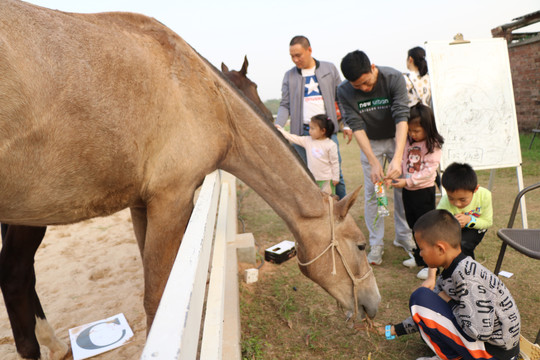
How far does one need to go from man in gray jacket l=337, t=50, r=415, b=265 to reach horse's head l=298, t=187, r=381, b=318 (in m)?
0.92

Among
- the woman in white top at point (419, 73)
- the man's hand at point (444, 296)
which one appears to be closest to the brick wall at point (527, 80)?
the woman in white top at point (419, 73)

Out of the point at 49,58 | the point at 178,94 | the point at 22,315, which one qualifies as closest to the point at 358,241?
Result: the point at 178,94

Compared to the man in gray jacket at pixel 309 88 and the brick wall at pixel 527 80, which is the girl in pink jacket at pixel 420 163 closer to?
the man in gray jacket at pixel 309 88

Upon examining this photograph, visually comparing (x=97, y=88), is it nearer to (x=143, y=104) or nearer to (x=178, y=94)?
(x=143, y=104)

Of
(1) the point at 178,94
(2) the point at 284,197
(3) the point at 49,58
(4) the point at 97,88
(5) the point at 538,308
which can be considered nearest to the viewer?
(3) the point at 49,58

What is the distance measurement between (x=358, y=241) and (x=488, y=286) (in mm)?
750

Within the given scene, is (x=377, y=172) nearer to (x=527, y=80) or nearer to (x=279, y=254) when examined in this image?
(x=279, y=254)

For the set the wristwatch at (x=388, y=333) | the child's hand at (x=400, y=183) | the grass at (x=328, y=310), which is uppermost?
the child's hand at (x=400, y=183)

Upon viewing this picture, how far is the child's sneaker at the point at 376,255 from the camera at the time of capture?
3.39 meters

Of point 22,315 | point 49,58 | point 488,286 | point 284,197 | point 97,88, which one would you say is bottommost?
point 488,286

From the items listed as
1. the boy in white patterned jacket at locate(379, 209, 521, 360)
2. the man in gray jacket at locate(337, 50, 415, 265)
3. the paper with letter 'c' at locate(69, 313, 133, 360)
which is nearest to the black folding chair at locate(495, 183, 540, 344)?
the boy in white patterned jacket at locate(379, 209, 521, 360)

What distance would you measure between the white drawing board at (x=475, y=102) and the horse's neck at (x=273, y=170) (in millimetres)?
2497

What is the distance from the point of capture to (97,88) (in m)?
1.40

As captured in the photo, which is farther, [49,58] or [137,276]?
[137,276]
